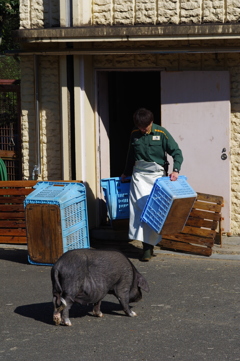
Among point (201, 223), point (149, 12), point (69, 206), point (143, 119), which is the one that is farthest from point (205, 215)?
point (149, 12)

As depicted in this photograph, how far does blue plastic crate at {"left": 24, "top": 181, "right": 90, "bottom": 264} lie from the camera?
9500 millimetres

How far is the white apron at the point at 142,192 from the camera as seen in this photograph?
31.9 ft

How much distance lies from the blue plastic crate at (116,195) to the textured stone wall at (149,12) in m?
2.32

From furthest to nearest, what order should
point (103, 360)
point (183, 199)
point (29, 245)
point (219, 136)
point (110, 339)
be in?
point (219, 136)
point (29, 245)
point (183, 199)
point (110, 339)
point (103, 360)

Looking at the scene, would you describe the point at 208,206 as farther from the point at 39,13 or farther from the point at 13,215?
the point at 39,13

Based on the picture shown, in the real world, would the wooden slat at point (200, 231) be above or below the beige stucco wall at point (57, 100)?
below

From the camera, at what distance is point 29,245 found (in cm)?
971

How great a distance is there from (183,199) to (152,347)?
287cm

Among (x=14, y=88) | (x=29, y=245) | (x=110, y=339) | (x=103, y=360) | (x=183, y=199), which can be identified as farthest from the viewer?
(x=14, y=88)

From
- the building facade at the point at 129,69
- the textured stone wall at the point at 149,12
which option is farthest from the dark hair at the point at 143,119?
the textured stone wall at the point at 149,12

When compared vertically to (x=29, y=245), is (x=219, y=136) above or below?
above

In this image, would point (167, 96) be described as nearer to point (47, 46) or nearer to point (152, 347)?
point (47, 46)

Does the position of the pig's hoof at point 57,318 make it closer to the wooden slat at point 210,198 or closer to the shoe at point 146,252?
the shoe at point 146,252

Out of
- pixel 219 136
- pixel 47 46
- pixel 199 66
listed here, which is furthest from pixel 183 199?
pixel 47 46
